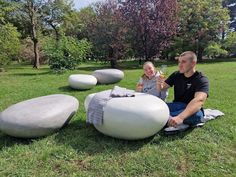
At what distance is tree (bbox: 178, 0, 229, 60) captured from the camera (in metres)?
21.3

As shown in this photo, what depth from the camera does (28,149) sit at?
3293mm

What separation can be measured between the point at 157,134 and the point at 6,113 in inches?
77.5

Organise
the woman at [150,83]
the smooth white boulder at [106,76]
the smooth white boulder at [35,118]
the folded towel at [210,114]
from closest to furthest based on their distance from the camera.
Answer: the smooth white boulder at [35,118] → the folded towel at [210,114] → the woman at [150,83] → the smooth white boulder at [106,76]

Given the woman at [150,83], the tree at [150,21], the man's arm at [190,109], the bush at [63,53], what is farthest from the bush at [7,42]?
the man's arm at [190,109]

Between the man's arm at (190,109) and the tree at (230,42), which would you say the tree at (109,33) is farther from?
the man's arm at (190,109)

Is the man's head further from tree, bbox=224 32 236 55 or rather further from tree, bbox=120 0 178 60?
tree, bbox=224 32 236 55

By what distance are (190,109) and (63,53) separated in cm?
935

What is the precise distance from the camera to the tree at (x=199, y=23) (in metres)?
21.3

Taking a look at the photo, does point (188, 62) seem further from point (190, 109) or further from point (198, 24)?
point (198, 24)

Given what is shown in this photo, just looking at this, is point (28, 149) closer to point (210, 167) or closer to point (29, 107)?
point (29, 107)

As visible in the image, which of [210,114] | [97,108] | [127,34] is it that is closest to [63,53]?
[127,34]

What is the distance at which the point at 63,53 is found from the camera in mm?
11906

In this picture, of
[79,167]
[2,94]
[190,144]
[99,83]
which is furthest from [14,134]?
[99,83]

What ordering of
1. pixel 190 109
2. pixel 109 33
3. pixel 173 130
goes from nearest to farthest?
pixel 190 109, pixel 173 130, pixel 109 33
